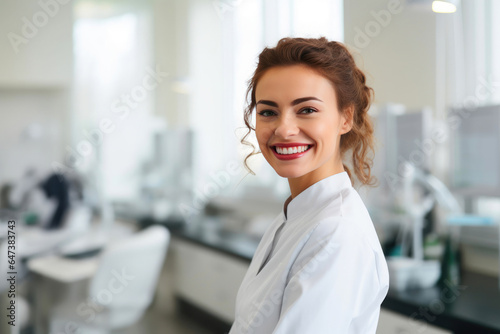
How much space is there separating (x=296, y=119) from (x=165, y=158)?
5.20 ft

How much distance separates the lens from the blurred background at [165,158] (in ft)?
5.63

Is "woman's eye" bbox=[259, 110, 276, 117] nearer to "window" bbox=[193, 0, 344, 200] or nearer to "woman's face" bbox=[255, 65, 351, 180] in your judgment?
"woman's face" bbox=[255, 65, 351, 180]

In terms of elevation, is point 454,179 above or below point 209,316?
above

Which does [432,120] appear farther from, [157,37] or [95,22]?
[95,22]

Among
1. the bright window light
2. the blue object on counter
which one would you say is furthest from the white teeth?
the blue object on counter

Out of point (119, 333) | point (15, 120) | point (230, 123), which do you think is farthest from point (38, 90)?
point (119, 333)

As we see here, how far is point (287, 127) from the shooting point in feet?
2.30

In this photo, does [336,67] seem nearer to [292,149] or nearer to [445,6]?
[292,149]

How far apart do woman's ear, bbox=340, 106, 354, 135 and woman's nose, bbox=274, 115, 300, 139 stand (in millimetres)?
105

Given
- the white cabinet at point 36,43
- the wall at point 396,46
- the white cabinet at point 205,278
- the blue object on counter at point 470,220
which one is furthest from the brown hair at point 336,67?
the white cabinet at point 205,278

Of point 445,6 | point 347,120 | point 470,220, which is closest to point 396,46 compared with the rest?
point 445,6

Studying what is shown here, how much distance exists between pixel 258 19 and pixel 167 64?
635 mm

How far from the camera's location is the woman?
619mm

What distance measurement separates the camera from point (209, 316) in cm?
233
